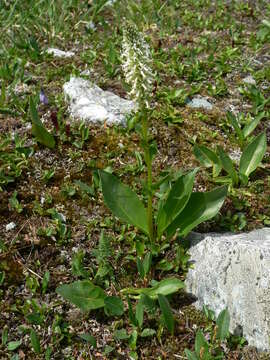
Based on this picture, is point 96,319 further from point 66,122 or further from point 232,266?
point 66,122

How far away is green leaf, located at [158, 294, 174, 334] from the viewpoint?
3.11 metres

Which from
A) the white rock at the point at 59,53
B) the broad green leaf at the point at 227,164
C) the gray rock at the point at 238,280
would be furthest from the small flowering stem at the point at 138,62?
the white rock at the point at 59,53

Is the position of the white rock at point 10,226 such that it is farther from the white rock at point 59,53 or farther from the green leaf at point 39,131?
the white rock at point 59,53

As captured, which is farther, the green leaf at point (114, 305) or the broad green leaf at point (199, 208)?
the broad green leaf at point (199, 208)

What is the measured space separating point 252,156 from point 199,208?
93cm

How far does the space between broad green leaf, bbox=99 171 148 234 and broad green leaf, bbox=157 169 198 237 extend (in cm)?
15

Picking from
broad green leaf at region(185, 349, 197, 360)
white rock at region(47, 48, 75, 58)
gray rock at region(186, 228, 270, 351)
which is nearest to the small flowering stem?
gray rock at region(186, 228, 270, 351)

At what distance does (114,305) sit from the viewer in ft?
10.7

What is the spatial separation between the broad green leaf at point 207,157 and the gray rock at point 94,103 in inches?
37.1

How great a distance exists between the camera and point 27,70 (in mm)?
5742

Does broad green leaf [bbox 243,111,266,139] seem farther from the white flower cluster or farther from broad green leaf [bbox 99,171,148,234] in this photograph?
the white flower cluster

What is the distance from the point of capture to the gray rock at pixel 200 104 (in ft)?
17.1

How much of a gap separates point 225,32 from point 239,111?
6.22 ft

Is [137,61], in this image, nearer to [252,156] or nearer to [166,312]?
[166,312]
